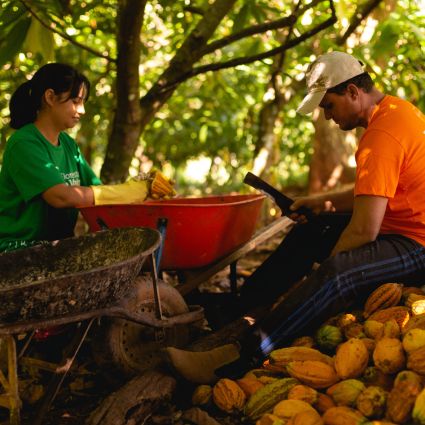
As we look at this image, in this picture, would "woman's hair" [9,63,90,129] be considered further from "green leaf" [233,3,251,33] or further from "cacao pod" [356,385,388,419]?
→ "cacao pod" [356,385,388,419]

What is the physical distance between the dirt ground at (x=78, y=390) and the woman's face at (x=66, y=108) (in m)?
1.13

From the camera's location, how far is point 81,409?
2486 millimetres

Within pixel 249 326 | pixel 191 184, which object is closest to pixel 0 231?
pixel 249 326

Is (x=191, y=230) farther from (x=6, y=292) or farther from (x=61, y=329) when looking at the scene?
(x=6, y=292)

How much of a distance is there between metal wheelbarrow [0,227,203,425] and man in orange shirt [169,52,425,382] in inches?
13.7

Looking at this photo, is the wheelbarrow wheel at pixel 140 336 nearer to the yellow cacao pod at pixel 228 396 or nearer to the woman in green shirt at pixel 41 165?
the yellow cacao pod at pixel 228 396

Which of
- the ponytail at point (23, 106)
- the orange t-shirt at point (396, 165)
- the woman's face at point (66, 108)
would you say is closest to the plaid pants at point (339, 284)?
the orange t-shirt at point (396, 165)

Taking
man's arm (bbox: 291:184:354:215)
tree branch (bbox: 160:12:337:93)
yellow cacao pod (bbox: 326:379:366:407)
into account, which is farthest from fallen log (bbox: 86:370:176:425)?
tree branch (bbox: 160:12:337:93)

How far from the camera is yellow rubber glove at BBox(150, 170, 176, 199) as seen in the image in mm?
3070

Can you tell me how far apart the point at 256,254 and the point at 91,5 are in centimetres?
289

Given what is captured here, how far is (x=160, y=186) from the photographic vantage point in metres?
3.08

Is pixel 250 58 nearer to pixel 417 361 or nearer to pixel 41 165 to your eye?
pixel 41 165

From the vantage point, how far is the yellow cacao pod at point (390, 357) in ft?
6.89

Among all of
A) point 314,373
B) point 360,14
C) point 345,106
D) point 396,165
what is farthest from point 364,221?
point 360,14
